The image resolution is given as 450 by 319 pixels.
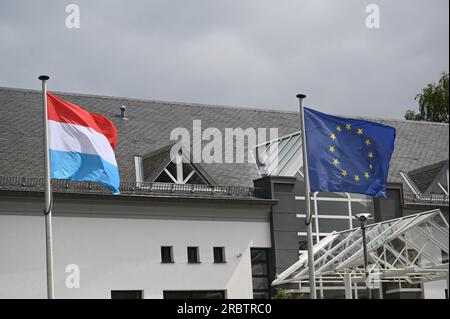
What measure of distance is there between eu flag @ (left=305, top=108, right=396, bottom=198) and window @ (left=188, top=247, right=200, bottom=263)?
29.4 feet

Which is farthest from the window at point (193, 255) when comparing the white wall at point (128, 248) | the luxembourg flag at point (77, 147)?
the luxembourg flag at point (77, 147)

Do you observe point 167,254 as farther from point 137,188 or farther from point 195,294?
point 137,188

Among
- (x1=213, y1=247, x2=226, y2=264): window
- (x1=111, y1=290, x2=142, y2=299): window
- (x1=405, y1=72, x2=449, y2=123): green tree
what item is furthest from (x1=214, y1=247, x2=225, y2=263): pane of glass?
(x1=405, y1=72, x2=449, y2=123): green tree

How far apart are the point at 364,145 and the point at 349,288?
7600mm

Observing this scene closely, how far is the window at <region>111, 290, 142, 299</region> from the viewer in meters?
29.3

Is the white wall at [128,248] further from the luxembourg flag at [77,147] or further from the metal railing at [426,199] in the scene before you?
the luxembourg flag at [77,147]

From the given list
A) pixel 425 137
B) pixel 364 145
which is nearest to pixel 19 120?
pixel 364 145

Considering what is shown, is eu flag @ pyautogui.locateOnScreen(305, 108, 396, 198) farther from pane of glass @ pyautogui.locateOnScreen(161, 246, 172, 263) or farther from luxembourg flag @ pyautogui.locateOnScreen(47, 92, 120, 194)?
pane of glass @ pyautogui.locateOnScreen(161, 246, 172, 263)

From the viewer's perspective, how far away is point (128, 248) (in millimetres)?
29734

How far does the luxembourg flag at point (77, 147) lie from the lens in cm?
2072

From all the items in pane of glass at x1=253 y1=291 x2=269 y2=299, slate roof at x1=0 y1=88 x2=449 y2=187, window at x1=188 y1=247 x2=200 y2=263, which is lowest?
pane of glass at x1=253 y1=291 x2=269 y2=299

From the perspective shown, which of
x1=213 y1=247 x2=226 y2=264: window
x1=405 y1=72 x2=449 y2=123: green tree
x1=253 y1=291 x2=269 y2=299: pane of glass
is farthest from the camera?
x1=405 y1=72 x2=449 y2=123: green tree

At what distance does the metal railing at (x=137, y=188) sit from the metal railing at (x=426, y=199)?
6932 mm

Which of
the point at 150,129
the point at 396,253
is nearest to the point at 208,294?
the point at 396,253
